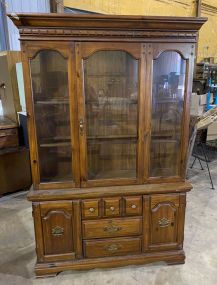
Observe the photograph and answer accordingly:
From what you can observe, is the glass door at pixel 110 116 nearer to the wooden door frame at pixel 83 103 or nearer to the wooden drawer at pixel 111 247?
the wooden door frame at pixel 83 103

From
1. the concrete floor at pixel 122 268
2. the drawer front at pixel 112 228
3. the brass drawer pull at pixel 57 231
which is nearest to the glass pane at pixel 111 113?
the drawer front at pixel 112 228

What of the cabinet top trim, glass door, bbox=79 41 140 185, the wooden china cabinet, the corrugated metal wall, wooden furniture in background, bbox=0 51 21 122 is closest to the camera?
the cabinet top trim

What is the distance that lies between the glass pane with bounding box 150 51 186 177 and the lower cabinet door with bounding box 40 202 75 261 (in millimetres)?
714

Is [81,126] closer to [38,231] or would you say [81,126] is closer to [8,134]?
[38,231]

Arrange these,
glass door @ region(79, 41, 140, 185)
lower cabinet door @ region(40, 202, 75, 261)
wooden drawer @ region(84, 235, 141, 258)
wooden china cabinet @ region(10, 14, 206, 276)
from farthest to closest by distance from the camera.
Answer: wooden drawer @ region(84, 235, 141, 258)
lower cabinet door @ region(40, 202, 75, 261)
glass door @ region(79, 41, 140, 185)
wooden china cabinet @ region(10, 14, 206, 276)

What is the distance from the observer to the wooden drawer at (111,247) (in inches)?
74.5

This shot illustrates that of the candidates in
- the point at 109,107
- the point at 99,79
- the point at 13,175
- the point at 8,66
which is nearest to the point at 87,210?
the point at 109,107

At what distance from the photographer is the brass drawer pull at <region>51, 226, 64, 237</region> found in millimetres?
1833

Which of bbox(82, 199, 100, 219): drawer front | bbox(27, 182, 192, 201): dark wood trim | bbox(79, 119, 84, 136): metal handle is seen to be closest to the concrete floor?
bbox(82, 199, 100, 219): drawer front

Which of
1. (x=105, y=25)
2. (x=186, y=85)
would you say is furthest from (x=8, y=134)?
(x=186, y=85)

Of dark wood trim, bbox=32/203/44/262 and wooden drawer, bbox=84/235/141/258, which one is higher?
dark wood trim, bbox=32/203/44/262

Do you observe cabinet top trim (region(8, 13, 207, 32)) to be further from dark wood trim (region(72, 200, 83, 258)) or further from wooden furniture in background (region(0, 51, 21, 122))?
wooden furniture in background (region(0, 51, 21, 122))

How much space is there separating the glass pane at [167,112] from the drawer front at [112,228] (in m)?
0.40

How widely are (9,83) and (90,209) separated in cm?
195
